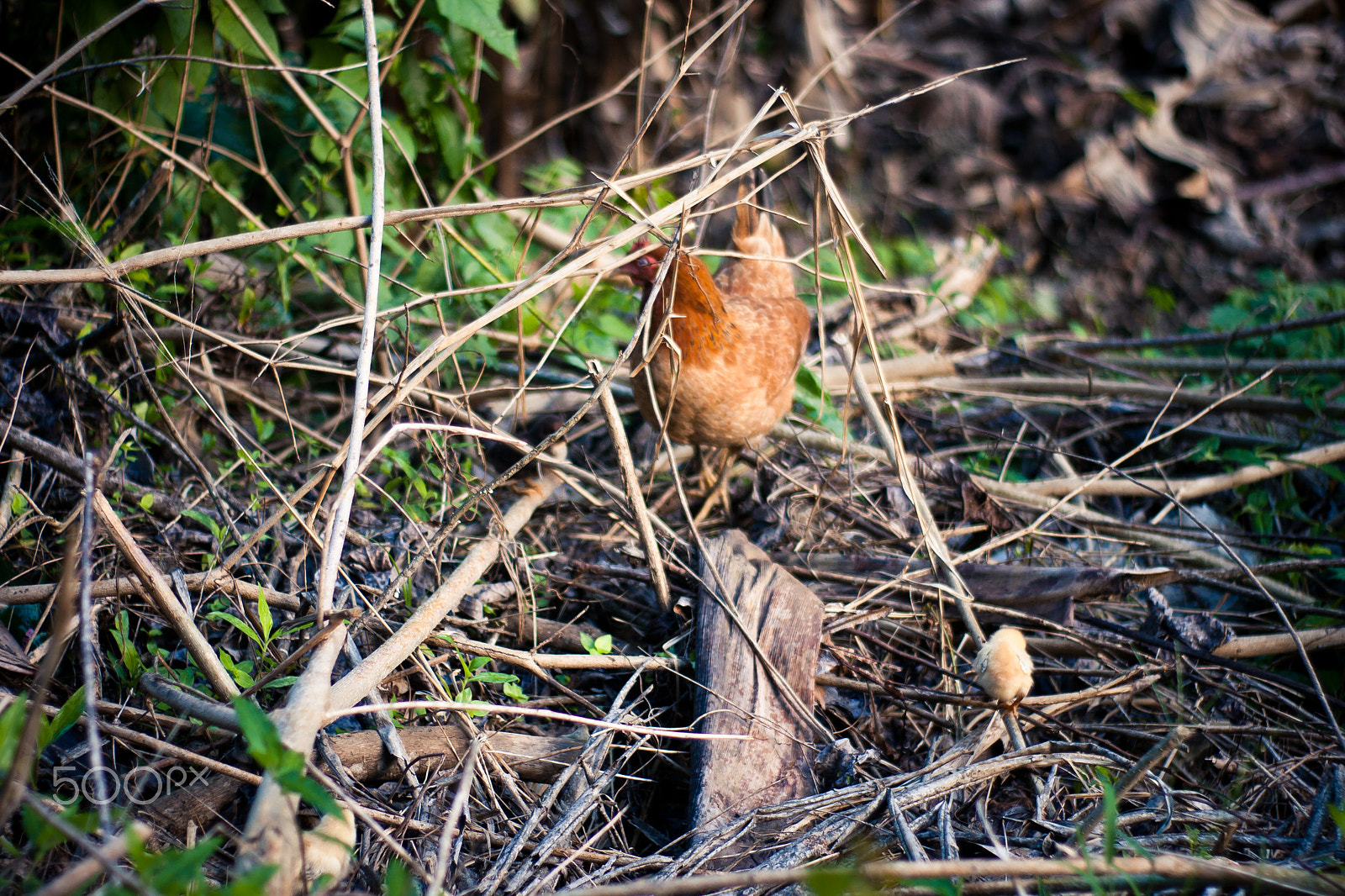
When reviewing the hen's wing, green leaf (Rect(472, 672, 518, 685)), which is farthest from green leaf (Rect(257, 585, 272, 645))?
the hen's wing

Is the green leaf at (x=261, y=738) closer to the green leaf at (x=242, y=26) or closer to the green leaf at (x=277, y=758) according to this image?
the green leaf at (x=277, y=758)

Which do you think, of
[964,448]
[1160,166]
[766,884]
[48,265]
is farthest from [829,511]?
[1160,166]

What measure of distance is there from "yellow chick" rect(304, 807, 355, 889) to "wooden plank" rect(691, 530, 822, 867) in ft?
2.66

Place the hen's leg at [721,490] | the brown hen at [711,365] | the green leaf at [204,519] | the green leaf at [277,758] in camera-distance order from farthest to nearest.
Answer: the hen's leg at [721,490]
the brown hen at [711,365]
the green leaf at [204,519]
the green leaf at [277,758]

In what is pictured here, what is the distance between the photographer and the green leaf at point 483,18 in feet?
8.86

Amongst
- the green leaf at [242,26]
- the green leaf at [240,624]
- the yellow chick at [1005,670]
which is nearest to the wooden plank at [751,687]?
the yellow chick at [1005,670]

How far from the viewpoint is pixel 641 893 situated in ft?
4.37

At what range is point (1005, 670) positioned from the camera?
1929 millimetres

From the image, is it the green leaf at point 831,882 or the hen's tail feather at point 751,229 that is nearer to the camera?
the green leaf at point 831,882

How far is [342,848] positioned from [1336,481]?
4.13 metres

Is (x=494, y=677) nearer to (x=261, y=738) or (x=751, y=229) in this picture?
(x=261, y=738)

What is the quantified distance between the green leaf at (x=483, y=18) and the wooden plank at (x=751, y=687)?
1884 millimetres

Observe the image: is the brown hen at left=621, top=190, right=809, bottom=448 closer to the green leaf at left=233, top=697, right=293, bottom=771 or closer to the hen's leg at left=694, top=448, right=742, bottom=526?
the hen's leg at left=694, top=448, right=742, bottom=526

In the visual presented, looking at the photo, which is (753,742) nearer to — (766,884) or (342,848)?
(766,884)
